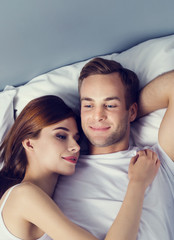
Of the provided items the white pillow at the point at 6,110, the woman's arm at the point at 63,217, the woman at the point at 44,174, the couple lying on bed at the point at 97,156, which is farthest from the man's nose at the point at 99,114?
the white pillow at the point at 6,110

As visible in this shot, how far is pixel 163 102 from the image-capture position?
136cm

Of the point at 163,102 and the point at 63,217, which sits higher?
the point at 163,102

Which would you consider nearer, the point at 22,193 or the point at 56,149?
the point at 22,193

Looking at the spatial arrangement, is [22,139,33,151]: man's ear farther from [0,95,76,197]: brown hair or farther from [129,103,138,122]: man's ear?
[129,103,138,122]: man's ear

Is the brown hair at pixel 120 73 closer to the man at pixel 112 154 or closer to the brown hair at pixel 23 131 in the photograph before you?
the man at pixel 112 154

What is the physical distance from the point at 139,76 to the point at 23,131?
24.9 inches

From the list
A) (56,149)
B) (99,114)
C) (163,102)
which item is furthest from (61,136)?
(163,102)

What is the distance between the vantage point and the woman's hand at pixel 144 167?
→ 1.20 m

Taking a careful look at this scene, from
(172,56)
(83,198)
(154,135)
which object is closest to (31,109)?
(83,198)

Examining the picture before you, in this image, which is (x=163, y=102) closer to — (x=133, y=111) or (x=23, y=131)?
(x=133, y=111)

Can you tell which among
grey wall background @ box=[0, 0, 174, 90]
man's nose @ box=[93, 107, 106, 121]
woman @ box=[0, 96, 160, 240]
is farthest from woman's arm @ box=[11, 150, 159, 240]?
grey wall background @ box=[0, 0, 174, 90]

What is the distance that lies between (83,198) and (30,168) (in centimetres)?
27

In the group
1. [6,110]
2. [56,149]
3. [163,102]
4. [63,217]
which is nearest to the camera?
[63,217]

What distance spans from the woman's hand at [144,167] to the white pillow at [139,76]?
0.15 m
